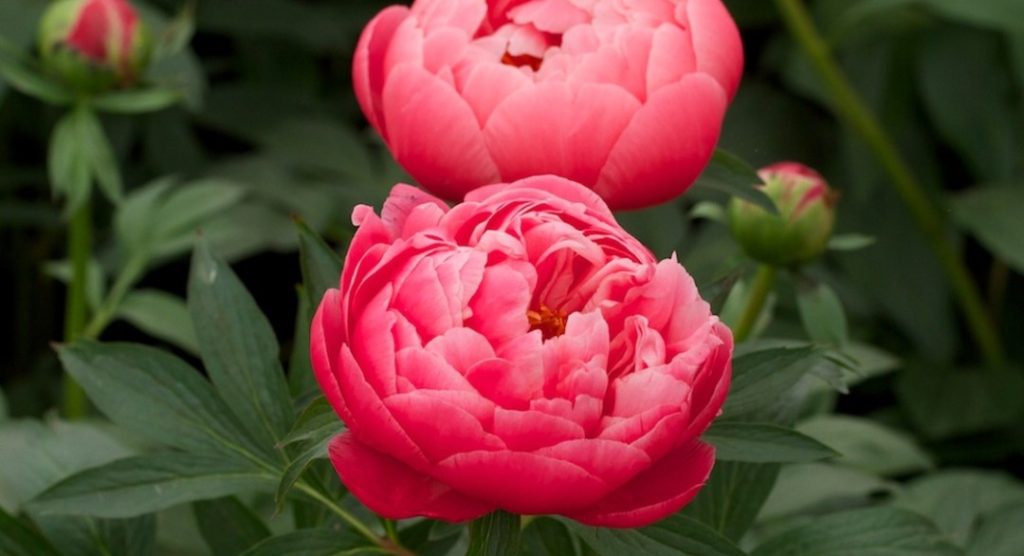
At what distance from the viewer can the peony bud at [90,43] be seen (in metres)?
0.94

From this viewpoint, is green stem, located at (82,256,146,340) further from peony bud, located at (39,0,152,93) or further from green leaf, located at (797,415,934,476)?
green leaf, located at (797,415,934,476)

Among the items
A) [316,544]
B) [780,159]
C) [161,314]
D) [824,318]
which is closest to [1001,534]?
[824,318]

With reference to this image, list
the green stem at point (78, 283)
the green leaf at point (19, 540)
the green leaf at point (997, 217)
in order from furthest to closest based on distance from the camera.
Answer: the green leaf at point (997, 217) → the green stem at point (78, 283) → the green leaf at point (19, 540)

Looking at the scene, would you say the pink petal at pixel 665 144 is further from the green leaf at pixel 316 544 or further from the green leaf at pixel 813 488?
the green leaf at pixel 813 488

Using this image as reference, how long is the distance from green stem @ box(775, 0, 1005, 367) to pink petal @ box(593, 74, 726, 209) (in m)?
0.83

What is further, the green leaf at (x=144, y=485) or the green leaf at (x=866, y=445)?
the green leaf at (x=866, y=445)

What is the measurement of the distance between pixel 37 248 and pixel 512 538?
1358 millimetres

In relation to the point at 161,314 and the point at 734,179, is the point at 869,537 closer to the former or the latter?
the point at 734,179

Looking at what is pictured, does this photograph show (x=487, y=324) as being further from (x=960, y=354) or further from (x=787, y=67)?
(x=960, y=354)

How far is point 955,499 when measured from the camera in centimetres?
99

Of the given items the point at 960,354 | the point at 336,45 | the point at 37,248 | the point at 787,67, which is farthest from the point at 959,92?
the point at 37,248

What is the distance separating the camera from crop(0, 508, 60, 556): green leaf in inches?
25.1

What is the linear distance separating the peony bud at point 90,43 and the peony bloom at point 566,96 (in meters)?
0.43

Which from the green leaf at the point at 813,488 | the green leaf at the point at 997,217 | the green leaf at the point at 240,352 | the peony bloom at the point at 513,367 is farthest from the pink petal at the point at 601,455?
the green leaf at the point at 997,217
